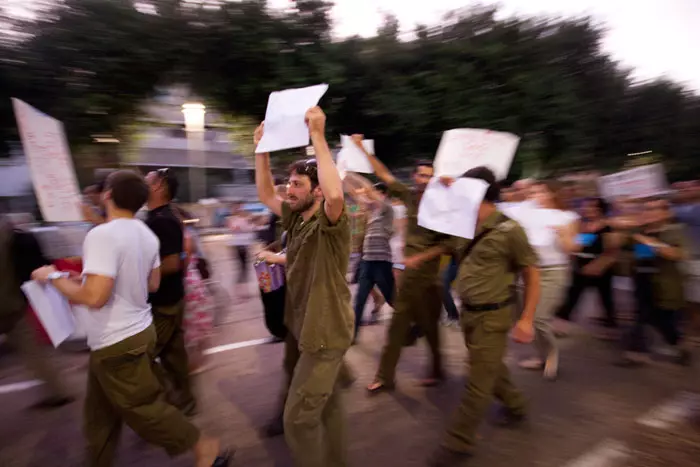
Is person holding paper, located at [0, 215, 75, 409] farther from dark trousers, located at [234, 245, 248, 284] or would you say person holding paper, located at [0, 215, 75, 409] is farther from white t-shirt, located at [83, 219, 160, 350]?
dark trousers, located at [234, 245, 248, 284]

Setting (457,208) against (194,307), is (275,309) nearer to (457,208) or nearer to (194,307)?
(457,208)

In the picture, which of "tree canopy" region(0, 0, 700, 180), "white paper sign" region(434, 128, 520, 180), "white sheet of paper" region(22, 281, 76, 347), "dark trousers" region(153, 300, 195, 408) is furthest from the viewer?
"tree canopy" region(0, 0, 700, 180)

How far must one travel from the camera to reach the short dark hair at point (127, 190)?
2.49 metres

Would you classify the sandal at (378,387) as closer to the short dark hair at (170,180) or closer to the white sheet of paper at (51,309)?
the short dark hair at (170,180)

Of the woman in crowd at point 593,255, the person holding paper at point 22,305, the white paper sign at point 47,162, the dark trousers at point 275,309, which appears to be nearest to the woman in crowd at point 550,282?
the woman in crowd at point 593,255

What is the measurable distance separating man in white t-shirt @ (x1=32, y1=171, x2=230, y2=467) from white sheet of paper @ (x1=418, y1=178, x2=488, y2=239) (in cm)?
169

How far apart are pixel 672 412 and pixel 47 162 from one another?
472 cm

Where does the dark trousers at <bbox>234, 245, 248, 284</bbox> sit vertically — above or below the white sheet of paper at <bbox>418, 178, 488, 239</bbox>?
below

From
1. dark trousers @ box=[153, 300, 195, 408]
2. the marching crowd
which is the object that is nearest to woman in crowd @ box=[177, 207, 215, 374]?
the marching crowd

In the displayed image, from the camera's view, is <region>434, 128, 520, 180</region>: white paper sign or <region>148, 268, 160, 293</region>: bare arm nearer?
<region>148, 268, 160, 293</region>: bare arm

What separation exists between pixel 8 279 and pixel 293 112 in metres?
2.74

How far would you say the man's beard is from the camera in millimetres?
2539

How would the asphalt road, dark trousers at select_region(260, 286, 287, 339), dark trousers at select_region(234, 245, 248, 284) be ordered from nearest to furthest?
dark trousers at select_region(260, 286, 287, 339) < the asphalt road < dark trousers at select_region(234, 245, 248, 284)

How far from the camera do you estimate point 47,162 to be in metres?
3.20
